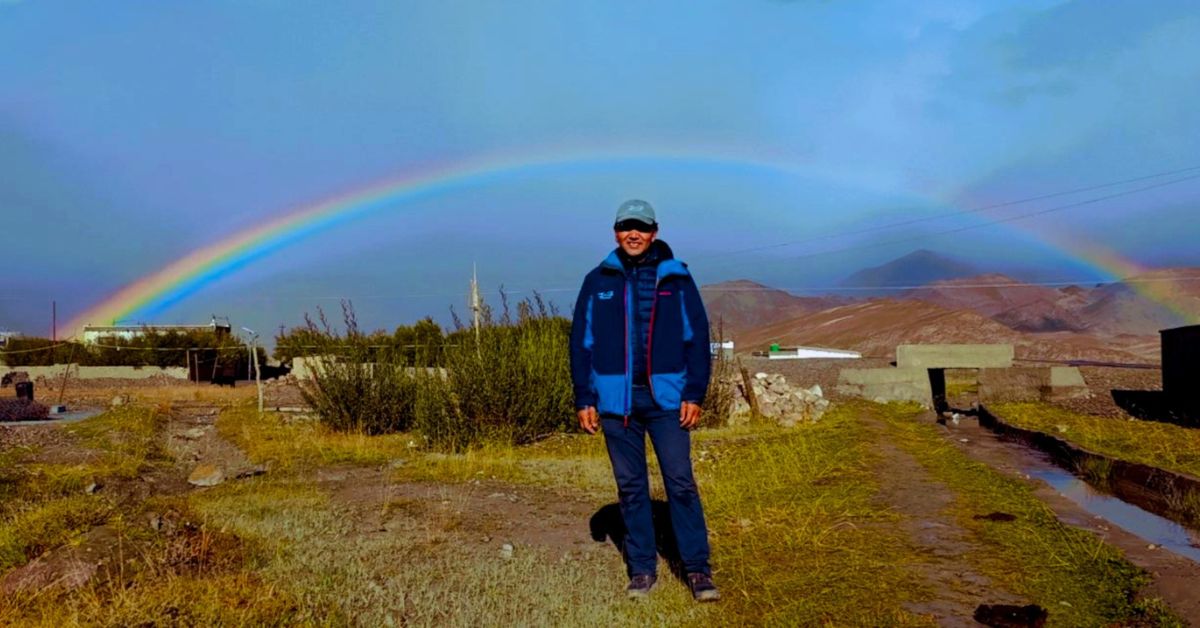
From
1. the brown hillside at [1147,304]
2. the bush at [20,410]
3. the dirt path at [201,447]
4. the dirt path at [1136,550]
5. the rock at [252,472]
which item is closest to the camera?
the dirt path at [1136,550]

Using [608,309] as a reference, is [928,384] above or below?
below

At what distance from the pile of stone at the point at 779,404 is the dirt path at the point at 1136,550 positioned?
4362 mm

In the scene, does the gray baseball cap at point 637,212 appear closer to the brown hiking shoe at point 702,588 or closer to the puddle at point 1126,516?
the brown hiking shoe at point 702,588

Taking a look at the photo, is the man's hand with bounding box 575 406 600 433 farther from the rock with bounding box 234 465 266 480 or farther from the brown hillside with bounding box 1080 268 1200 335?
the brown hillside with bounding box 1080 268 1200 335

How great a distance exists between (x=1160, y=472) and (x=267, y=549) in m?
6.98

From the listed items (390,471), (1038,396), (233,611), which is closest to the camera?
(233,611)

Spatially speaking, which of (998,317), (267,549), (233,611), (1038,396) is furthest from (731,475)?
(998,317)

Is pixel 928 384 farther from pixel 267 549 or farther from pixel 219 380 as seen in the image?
pixel 219 380

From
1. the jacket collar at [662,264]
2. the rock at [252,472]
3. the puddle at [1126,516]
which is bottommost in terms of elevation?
the puddle at [1126,516]

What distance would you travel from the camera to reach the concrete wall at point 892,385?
18938 mm

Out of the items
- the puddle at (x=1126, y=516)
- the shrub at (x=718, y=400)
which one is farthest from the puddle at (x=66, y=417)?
the puddle at (x=1126, y=516)

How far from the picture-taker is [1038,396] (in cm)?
1738

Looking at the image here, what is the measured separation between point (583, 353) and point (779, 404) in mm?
11234

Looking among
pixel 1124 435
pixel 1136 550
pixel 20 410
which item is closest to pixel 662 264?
pixel 1136 550
